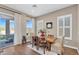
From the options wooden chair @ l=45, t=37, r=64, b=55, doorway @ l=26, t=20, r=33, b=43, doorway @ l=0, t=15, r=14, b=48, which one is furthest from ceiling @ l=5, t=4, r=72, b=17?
wooden chair @ l=45, t=37, r=64, b=55

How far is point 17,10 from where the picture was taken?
1704mm

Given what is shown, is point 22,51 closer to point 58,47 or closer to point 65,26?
point 58,47

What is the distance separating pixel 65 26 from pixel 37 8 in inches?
27.2

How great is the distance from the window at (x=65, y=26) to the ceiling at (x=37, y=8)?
236mm

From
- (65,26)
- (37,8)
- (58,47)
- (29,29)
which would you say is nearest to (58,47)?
(58,47)

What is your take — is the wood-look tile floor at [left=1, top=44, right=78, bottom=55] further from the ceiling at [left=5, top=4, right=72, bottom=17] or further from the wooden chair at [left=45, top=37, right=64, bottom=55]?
the ceiling at [left=5, top=4, right=72, bottom=17]

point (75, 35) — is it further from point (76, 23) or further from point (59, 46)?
point (59, 46)

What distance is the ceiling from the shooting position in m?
1.65

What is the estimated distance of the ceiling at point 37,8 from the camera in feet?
5.40

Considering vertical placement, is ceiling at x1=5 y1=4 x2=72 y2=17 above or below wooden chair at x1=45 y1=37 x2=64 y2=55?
above

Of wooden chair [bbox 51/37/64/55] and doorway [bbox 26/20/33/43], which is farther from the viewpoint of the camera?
doorway [bbox 26/20/33/43]

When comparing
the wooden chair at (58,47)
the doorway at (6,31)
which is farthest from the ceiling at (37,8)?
the wooden chair at (58,47)

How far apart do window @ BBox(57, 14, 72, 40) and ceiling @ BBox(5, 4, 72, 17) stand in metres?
0.24
